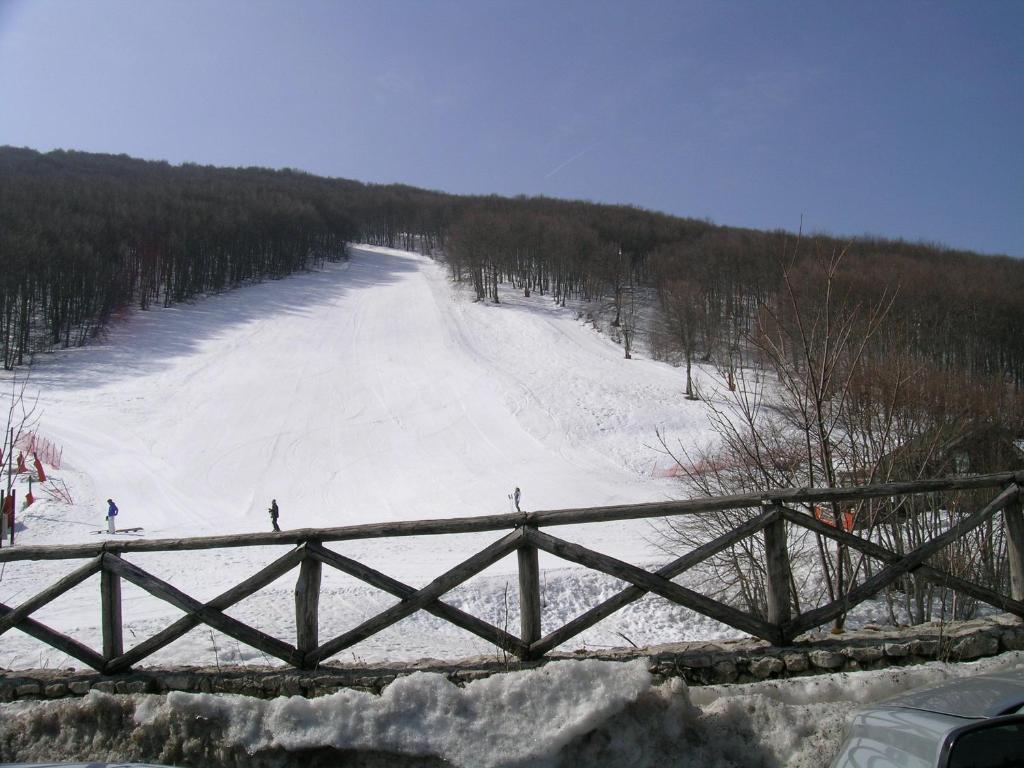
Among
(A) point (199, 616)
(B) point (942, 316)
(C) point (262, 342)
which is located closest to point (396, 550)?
(A) point (199, 616)

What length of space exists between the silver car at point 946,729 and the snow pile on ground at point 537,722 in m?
1.23

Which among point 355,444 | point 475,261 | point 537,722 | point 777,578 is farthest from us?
point 475,261

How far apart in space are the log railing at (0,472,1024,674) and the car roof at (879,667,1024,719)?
169 centimetres

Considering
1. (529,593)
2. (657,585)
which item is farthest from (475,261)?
(657,585)

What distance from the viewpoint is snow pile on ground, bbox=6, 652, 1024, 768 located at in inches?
151

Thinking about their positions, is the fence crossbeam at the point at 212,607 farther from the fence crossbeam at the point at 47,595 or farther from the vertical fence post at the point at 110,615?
the fence crossbeam at the point at 47,595

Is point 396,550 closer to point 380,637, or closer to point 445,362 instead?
point 380,637

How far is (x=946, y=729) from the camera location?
240 centimetres

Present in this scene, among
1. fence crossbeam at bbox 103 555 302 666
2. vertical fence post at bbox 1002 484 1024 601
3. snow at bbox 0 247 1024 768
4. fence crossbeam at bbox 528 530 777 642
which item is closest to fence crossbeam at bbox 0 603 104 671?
snow at bbox 0 247 1024 768

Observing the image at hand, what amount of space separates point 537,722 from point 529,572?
0.99 m

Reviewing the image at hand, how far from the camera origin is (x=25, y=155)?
487ft

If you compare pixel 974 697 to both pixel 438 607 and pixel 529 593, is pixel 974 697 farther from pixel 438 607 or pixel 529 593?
pixel 438 607

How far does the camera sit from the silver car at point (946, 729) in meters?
2.29

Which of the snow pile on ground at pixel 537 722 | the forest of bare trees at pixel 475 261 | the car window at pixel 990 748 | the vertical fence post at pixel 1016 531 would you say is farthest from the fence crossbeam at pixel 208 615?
the forest of bare trees at pixel 475 261
